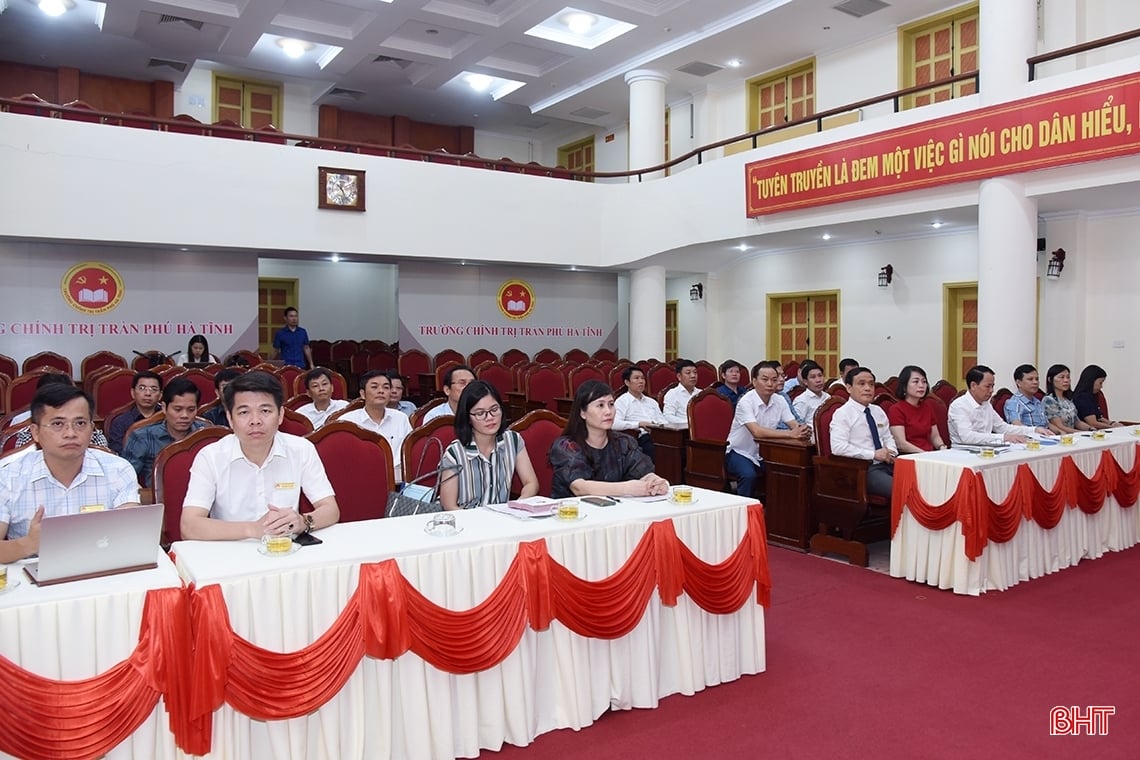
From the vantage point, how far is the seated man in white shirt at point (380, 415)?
15.4ft

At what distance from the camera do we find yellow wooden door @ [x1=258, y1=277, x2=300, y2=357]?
14234 millimetres

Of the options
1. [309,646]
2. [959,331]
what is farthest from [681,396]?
[959,331]

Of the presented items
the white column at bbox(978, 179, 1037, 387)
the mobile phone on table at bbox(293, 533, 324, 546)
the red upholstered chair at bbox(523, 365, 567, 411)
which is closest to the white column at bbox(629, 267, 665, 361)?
the red upholstered chair at bbox(523, 365, 567, 411)

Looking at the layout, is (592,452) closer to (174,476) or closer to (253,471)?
(253,471)

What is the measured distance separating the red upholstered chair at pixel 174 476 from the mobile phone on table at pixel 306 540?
0.90 meters

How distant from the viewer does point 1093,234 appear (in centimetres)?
893

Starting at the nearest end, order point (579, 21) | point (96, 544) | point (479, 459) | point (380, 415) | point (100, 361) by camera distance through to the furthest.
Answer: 1. point (96, 544)
2. point (479, 459)
3. point (380, 415)
4. point (100, 361)
5. point (579, 21)

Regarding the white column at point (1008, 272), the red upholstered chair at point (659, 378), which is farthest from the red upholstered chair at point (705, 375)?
the white column at point (1008, 272)

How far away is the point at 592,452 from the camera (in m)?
3.49

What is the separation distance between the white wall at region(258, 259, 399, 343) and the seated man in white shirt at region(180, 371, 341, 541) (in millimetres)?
11658

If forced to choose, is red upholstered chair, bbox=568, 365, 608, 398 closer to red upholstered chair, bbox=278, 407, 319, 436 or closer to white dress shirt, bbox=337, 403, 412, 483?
white dress shirt, bbox=337, 403, 412, 483

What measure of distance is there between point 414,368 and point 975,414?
793 centimetres

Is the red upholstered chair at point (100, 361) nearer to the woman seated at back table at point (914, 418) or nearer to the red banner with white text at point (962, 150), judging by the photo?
the red banner with white text at point (962, 150)

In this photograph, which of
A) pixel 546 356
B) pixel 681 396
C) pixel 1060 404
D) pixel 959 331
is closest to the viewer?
pixel 1060 404
